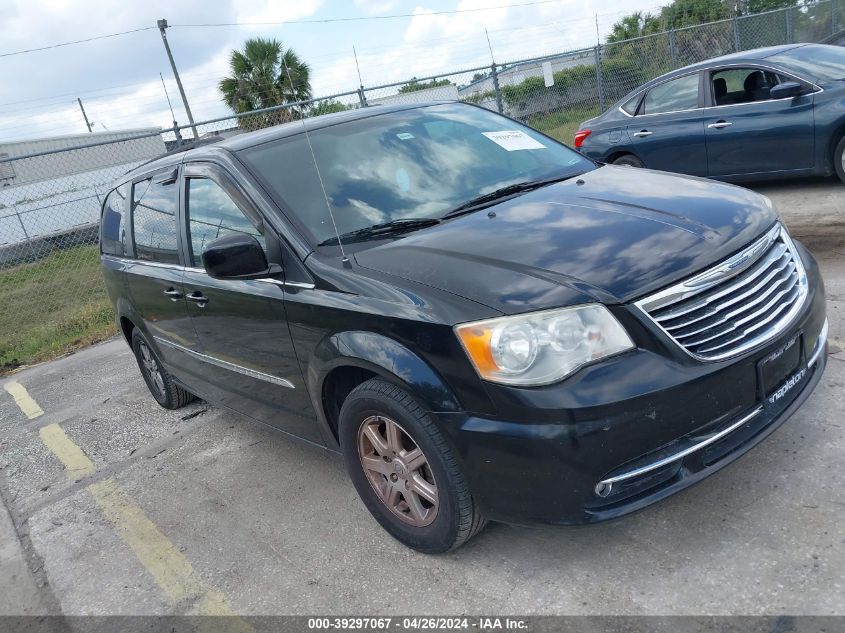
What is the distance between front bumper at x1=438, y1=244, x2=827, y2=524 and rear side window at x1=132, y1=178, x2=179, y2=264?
2407 millimetres

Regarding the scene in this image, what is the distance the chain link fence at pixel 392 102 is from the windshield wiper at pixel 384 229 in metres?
6.50

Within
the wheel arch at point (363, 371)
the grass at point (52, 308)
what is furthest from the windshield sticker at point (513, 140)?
the grass at point (52, 308)

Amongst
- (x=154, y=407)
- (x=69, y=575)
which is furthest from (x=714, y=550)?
(x=154, y=407)

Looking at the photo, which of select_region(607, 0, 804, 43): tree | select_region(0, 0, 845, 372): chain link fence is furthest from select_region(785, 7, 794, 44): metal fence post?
select_region(607, 0, 804, 43): tree

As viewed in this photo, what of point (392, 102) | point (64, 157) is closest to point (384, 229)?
point (392, 102)

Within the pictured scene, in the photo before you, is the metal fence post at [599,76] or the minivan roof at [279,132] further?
A: the metal fence post at [599,76]

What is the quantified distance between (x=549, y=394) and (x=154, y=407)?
431cm

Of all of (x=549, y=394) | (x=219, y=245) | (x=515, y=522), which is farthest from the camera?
(x=219, y=245)

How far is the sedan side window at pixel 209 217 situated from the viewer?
3516mm

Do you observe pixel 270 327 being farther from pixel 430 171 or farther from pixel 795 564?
pixel 795 564

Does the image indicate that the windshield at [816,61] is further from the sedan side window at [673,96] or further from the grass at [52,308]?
the grass at [52,308]

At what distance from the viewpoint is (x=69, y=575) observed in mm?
3631

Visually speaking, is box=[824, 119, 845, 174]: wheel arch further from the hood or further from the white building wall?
the white building wall

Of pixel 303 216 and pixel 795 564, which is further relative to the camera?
pixel 303 216
